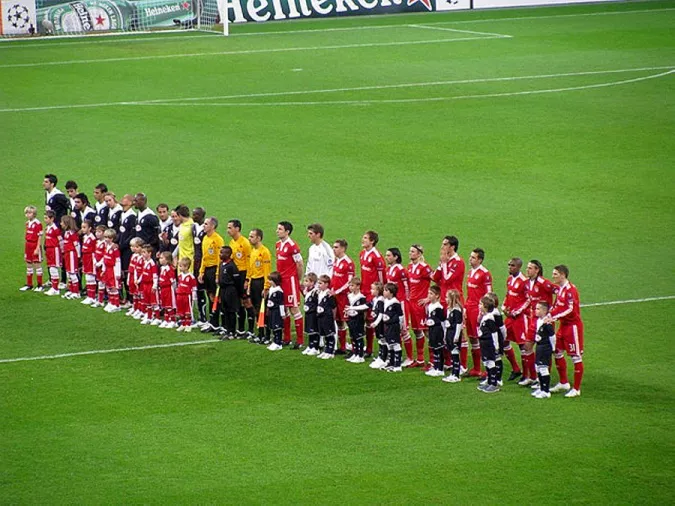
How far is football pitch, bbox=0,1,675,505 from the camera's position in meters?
15.0

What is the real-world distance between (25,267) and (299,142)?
10.7 metres

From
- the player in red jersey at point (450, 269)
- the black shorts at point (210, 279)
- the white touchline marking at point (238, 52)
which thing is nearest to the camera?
the player in red jersey at point (450, 269)

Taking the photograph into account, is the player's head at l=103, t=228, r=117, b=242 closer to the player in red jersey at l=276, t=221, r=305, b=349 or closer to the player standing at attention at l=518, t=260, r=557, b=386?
the player in red jersey at l=276, t=221, r=305, b=349

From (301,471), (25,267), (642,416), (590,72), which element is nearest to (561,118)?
(590,72)

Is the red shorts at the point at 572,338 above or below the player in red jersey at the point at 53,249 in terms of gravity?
below

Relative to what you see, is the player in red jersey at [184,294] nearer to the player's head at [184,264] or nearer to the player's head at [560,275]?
the player's head at [184,264]

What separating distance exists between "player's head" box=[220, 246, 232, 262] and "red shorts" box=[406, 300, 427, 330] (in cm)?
292

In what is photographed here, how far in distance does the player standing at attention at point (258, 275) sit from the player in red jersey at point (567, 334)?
4.72 meters

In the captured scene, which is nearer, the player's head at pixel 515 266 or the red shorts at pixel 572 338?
the red shorts at pixel 572 338

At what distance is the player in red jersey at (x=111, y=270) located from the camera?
71.1 ft

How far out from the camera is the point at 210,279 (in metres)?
21.0

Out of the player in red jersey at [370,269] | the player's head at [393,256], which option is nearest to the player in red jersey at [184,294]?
the player in red jersey at [370,269]

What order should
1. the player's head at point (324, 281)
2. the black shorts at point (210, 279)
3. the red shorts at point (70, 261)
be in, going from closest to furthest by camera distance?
the player's head at point (324, 281) → the black shorts at point (210, 279) → the red shorts at point (70, 261)

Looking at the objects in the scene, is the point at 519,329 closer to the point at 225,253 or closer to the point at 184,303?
the point at 225,253
